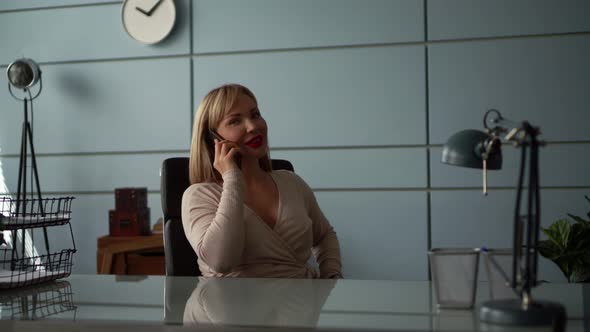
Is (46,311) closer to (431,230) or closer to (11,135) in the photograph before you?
(431,230)

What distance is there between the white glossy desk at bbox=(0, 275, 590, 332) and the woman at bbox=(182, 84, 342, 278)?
15.9 inches

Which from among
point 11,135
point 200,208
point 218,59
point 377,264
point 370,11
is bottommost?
point 377,264

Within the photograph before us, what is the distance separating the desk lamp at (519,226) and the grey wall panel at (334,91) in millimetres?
2498

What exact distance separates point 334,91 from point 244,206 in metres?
1.77

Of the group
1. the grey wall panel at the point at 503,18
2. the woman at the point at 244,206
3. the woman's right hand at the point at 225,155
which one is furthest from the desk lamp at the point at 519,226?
the grey wall panel at the point at 503,18

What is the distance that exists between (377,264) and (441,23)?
131 cm

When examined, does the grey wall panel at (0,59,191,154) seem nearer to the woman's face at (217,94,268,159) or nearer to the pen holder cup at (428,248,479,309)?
the woman's face at (217,94,268,159)

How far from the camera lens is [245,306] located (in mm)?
1043

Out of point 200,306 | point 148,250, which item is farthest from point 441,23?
point 200,306

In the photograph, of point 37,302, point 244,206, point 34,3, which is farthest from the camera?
point 34,3

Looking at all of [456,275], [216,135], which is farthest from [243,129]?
[456,275]

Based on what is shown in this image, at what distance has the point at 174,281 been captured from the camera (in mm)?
1370

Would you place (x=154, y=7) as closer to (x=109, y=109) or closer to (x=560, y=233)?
(x=109, y=109)

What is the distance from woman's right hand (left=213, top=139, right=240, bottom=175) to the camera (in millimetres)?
1928
